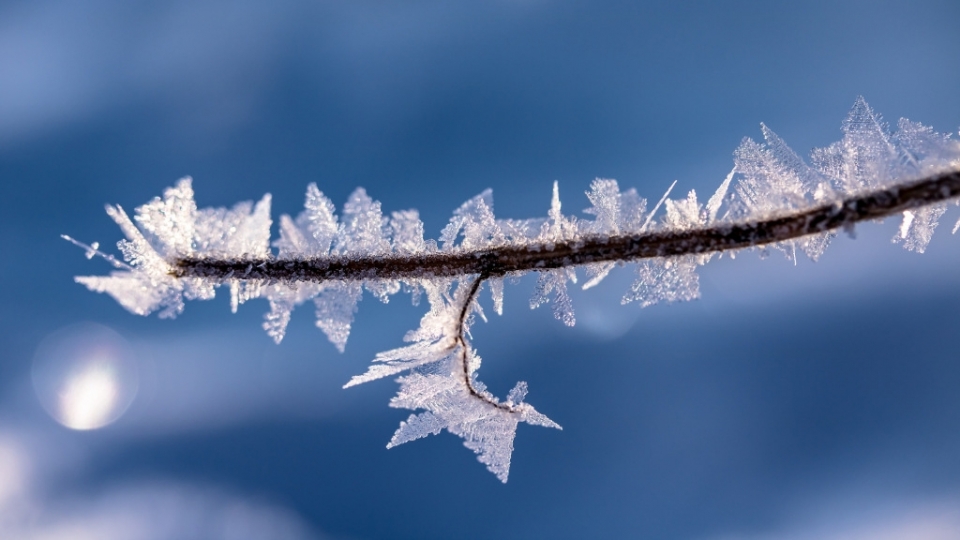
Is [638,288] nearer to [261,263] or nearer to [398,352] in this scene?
[398,352]

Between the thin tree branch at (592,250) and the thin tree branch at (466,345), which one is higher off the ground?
the thin tree branch at (592,250)

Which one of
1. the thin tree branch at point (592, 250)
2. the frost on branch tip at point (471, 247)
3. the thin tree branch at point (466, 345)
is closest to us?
the thin tree branch at point (592, 250)

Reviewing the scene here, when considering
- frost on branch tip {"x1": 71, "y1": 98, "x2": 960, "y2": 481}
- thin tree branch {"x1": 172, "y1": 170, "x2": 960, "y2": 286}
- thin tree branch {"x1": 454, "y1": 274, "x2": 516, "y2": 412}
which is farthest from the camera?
thin tree branch {"x1": 454, "y1": 274, "x2": 516, "y2": 412}

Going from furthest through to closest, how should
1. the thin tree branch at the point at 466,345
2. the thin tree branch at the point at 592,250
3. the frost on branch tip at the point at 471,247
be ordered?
the thin tree branch at the point at 466,345 → the frost on branch tip at the point at 471,247 → the thin tree branch at the point at 592,250

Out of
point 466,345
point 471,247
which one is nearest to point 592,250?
point 471,247

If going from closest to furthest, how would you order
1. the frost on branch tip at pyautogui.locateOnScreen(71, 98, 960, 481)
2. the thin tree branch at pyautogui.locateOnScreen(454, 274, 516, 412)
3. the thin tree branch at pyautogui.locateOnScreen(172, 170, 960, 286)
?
the thin tree branch at pyautogui.locateOnScreen(172, 170, 960, 286), the frost on branch tip at pyautogui.locateOnScreen(71, 98, 960, 481), the thin tree branch at pyautogui.locateOnScreen(454, 274, 516, 412)

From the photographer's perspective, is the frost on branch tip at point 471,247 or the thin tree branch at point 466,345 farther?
the thin tree branch at point 466,345
